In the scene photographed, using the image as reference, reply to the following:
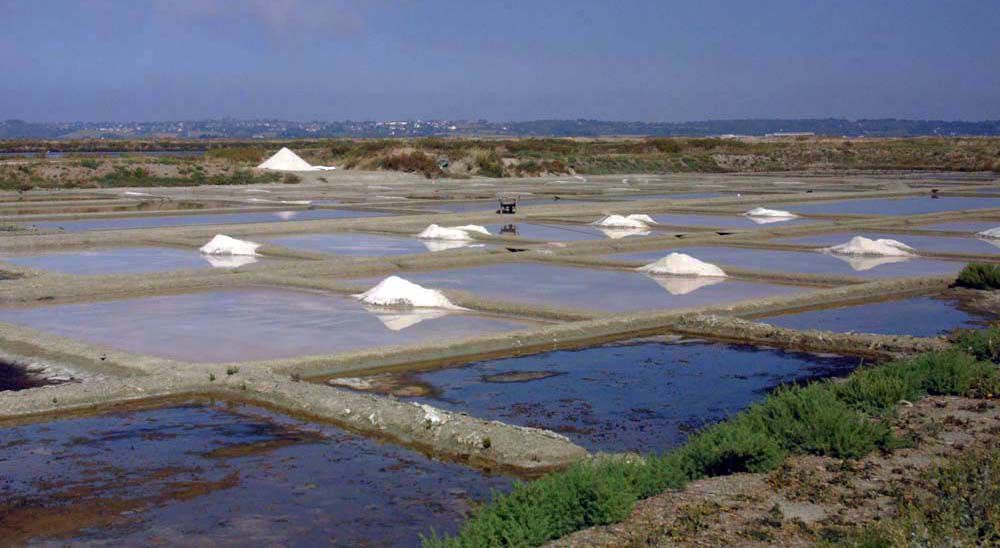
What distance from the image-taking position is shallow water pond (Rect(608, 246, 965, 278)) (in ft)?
55.8

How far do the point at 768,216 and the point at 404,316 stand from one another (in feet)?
53.2

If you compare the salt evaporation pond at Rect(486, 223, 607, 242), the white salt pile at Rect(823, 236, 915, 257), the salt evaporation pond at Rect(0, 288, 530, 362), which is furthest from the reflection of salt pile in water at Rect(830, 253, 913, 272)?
the salt evaporation pond at Rect(0, 288, 530, 362)

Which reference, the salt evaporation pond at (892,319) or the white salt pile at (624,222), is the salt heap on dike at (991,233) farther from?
the salt evaporation pond at (892,319)

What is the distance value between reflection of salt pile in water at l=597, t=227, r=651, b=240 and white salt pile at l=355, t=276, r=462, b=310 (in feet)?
28.0

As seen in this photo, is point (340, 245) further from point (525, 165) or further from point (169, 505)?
point (525, 165)

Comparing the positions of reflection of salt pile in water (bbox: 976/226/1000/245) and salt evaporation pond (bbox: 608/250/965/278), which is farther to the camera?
reflection of salt pile in water (bbox: 976/226/1000/245)

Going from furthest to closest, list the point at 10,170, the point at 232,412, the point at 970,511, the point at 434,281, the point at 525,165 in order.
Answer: the point at 525,165 → the point at 10,170 → the point at 434,281 → the point at 232,412 → the point at 970,511

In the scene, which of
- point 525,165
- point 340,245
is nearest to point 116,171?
point 525,165

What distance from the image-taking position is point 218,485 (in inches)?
264

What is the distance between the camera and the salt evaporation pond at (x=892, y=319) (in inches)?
485

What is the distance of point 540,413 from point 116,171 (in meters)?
37.5

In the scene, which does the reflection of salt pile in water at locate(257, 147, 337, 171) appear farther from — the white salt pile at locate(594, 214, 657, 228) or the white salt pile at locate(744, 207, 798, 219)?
the white salt pile at locate(594, 214, 657, 228)

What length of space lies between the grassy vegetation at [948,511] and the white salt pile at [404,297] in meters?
7.57

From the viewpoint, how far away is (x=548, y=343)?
1124 cm
